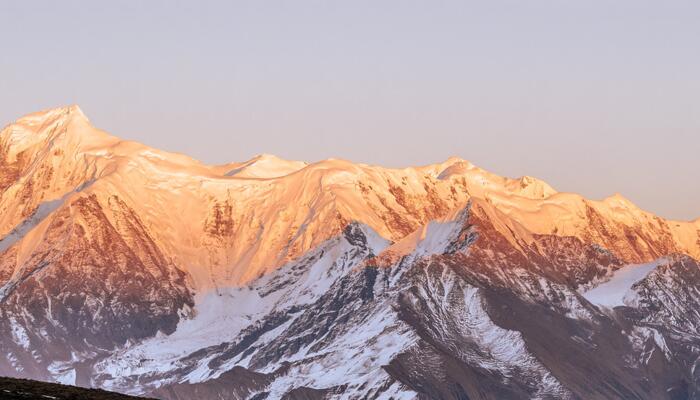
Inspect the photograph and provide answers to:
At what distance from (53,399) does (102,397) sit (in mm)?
5474

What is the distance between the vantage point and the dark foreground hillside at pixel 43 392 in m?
182

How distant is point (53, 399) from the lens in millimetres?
181875

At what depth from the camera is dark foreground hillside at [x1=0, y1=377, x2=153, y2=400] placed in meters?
182

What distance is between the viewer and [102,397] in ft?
611

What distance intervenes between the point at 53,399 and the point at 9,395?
11.5 ft

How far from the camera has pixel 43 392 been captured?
612 ft

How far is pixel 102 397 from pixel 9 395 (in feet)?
27.1

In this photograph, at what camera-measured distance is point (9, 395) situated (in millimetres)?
181625
